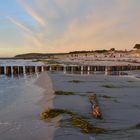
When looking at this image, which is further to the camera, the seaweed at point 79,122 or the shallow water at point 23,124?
the seaweed at point 79,122

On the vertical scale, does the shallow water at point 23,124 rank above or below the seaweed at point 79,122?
below

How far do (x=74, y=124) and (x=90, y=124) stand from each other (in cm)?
47

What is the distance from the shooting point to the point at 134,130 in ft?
26.3

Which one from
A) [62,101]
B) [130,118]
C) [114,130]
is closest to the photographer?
[114,130]

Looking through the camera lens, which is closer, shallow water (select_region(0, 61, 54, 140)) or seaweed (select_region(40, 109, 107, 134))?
shallow water (select_region(0, 61, 54, 140))

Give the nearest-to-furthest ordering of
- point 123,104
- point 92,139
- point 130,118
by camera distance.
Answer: point 92,139
point 130,118
point 123,104

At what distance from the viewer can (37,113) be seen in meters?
10.9

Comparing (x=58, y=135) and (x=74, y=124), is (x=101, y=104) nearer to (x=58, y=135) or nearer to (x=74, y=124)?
(x=74, y=124)

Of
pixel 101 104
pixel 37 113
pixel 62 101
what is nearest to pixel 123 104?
pixel 101 104

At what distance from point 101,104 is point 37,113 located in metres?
2.87

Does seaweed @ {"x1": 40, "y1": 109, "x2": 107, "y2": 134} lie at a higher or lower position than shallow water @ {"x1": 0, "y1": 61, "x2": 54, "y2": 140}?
higher

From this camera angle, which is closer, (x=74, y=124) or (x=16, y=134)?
(x=16, y=134)

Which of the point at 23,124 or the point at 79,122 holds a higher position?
the point at 79,122

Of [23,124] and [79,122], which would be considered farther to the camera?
[23,124]
